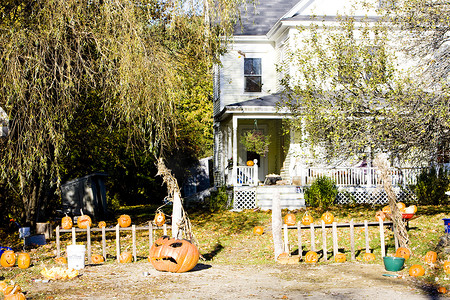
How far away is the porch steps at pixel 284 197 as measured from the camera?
18344mm

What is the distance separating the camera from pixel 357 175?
19469 mm

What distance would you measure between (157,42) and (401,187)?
11036 mm

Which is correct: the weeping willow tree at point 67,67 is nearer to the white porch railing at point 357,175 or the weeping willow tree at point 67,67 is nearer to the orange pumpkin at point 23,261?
the orange pumpkin at point 23,261

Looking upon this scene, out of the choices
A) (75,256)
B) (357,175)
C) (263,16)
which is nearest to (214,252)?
(75,256)

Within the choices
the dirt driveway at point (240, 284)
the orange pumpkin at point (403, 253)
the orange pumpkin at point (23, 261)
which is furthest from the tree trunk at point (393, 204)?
the orange pumpkin at point (23, 261)

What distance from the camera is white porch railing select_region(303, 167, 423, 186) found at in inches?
755

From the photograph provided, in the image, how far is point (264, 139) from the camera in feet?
70.1

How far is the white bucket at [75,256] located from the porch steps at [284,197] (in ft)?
32.0

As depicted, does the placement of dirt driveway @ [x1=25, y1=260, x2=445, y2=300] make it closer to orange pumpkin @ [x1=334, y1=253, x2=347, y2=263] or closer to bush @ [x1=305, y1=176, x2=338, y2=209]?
orange pumpkin @ [x1=334, y1=253, x2=347, y2=263]

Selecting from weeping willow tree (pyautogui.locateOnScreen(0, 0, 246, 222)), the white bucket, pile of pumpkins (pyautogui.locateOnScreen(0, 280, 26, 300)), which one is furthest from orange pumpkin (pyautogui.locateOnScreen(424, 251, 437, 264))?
pile of pumpkins (pyautogui.locateOnScreen(0, 280, 26, 300))

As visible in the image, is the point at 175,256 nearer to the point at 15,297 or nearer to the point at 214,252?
the point at 15,297

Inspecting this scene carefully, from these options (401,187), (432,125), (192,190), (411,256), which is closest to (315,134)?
(432,125)

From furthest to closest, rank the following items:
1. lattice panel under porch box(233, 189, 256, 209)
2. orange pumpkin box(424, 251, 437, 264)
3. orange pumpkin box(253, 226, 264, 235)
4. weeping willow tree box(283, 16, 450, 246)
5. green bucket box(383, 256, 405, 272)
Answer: lattice panel under porch box(233, 189, 256, 209) < orange pumpkin box(253, 226, 264, 235) < weeping willow tree box(283, 16, 450, 246) < orange pumpkin box(424, 251, 437, 264) < green bucket box(383, 256, 405, 272)

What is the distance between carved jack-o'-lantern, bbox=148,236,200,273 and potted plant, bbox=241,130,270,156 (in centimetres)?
1126
